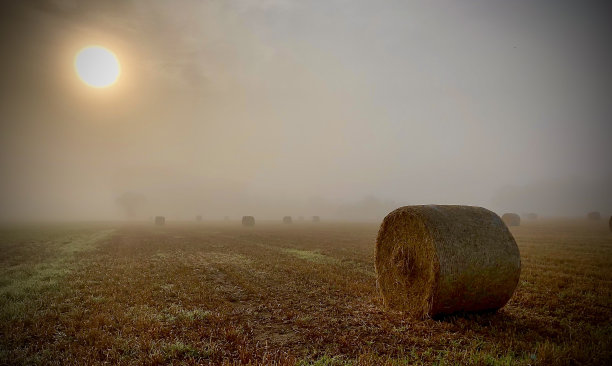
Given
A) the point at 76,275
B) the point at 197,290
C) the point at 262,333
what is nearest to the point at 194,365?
the point at 262,333

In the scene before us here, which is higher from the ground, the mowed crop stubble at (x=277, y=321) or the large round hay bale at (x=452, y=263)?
the large round hay bale at (x=452, y=263)

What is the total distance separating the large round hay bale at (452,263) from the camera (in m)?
7.94

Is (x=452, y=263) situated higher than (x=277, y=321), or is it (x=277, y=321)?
(x=452, y=263)

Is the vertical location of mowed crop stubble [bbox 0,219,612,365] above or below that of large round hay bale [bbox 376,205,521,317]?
below

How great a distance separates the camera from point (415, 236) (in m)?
9.02

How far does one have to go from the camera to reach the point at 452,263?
796 centimetres

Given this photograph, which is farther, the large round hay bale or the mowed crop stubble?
the large round hay bale

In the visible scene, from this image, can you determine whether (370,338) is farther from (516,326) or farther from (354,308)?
(516,326)

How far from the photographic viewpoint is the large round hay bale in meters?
7.94

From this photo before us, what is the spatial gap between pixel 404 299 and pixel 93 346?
757cm

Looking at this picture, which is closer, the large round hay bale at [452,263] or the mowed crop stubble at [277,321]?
the mowed crop stubble at [277,321]

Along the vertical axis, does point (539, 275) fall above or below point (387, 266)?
below

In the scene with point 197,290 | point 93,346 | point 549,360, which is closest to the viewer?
point 549,360

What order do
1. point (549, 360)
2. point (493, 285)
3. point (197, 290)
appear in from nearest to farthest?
point (549, 360) → point (493, 285) → point (197, 290)
